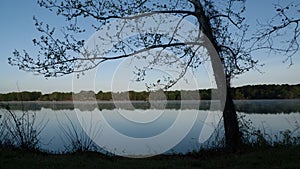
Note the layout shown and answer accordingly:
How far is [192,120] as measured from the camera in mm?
11930

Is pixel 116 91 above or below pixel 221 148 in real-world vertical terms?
above

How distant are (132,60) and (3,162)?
3.27 meters

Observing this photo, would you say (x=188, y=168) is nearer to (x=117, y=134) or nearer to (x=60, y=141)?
(x=60, y=141)

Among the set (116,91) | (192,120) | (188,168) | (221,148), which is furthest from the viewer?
(192,120)

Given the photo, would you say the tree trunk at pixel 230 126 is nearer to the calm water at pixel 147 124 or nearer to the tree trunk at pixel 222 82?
the tree trunk at pixel 222 82

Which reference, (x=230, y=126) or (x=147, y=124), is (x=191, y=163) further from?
(x=147, y=124)

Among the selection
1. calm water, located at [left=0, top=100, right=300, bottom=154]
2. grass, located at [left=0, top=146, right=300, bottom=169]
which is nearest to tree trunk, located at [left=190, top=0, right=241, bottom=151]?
calm water, located at [left=0, top=100, right=300, bottom=154]

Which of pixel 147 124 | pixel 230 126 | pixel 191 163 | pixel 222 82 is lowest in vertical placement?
pixel 191 163

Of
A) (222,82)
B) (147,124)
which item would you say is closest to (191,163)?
(222,82)

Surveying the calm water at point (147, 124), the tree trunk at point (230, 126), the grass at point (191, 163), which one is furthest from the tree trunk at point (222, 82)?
the grass at point (191, 163)

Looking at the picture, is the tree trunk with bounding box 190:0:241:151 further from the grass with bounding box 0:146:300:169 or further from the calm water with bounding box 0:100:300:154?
the grass with bounding box 0:146:300:169

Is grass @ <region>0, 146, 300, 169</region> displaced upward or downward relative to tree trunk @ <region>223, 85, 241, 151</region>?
downward

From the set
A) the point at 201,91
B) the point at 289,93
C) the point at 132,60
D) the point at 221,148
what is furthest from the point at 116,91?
the point at 289,93

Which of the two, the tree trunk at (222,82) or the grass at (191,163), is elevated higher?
the tree trunk at (222,82)
